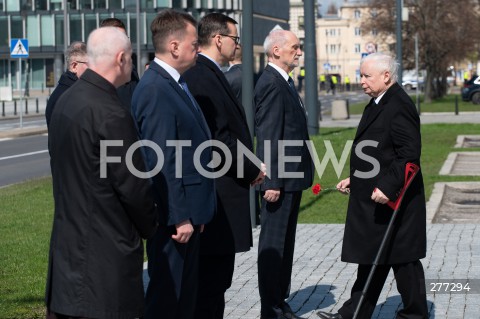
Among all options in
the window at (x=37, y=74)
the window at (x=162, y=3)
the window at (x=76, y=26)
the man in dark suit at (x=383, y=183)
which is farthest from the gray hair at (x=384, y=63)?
the window at (x=37, y=74)

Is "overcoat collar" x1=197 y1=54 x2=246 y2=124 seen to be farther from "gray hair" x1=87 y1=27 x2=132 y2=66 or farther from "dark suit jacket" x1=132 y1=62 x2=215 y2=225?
"gray hair" x1=87 y1=27 x2=132 y2=66

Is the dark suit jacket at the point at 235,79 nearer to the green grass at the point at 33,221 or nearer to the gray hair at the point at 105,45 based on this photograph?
the green grass at the point at 33,221

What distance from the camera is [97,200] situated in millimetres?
5184

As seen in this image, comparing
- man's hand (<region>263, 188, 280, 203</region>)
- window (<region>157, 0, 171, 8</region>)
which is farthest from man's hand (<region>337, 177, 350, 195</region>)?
window (<region>157, 0, 171, 8</region>)

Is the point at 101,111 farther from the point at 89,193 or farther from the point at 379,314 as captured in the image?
the point at 379,314

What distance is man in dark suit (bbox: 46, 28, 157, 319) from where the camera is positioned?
16.9 ft

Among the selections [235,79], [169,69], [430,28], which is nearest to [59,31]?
[430,28]

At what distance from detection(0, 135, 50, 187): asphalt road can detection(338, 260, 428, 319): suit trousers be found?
1359 centimetres

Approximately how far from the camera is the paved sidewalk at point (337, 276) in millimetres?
8422

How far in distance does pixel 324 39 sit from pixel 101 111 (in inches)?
6911

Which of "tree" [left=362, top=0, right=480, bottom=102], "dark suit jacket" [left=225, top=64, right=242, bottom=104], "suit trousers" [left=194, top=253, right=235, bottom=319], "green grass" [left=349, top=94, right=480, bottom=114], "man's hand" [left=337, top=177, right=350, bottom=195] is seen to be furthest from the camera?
"tree" [left=362, top=0, right=480, bottom=102]

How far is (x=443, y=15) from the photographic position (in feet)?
221

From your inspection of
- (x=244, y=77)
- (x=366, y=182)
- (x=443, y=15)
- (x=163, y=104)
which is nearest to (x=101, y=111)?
(x=163, y=104)

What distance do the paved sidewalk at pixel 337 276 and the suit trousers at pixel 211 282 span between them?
3.34 feet
